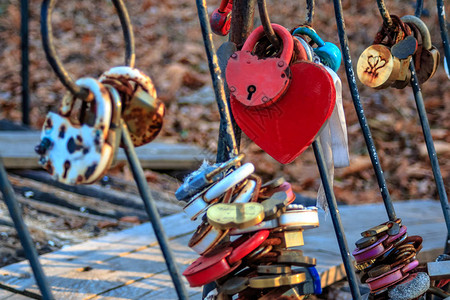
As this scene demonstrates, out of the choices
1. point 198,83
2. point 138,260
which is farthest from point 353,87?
point 198,83

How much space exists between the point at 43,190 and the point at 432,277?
6.88 ft

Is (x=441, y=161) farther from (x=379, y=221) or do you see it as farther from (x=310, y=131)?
(x=310, y=131)

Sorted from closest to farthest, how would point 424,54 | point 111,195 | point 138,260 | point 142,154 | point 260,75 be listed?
1. point 260,75
2. point 424,54
3. point 138,260
4. point 111,195
5. point 142,154

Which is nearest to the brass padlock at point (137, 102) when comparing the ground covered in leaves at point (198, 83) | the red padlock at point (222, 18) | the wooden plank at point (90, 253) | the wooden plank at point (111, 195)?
the red padlock at point (222, 18)

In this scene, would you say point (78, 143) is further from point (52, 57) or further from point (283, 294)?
point (283, 294)

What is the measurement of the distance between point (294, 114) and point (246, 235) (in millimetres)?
221

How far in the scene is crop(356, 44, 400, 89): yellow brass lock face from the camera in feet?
3.76

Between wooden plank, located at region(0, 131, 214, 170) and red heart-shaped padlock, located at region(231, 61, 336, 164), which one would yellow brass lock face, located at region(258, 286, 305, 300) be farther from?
wooden plank, located at region(0, 131, 214, 170)

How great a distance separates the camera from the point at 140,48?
5852mm

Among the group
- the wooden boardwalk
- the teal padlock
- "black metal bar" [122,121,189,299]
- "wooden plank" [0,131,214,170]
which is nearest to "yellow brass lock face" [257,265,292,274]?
"black metal bar" [122,121,189,299]

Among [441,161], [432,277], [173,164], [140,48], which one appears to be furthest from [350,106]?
[432,277]

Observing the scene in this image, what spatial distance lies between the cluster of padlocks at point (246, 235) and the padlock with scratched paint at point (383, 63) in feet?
1.40

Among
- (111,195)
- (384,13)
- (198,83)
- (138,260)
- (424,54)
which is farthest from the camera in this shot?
(198,83)

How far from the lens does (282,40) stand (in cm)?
91
